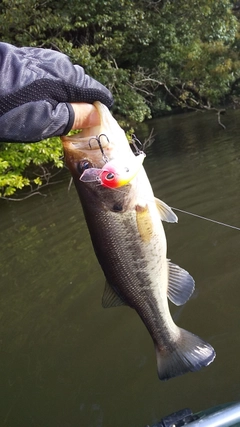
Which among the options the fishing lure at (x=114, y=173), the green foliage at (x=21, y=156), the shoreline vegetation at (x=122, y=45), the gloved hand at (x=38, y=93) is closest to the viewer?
the gloved hand at (x=38, y=93)

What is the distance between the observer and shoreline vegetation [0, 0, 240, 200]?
1000 centimetres

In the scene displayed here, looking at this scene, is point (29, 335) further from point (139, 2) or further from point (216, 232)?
point (139, 2)

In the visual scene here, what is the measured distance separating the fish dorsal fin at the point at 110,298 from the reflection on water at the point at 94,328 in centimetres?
128

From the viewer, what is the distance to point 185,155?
11.8 metres

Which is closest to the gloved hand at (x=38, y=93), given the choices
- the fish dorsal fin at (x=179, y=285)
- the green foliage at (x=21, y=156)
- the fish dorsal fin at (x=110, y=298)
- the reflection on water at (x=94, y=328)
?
the fish dorsal fin at (x=110, y=298)

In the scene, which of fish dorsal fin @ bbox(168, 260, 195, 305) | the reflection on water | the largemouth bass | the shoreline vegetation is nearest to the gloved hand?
the largemouth bass

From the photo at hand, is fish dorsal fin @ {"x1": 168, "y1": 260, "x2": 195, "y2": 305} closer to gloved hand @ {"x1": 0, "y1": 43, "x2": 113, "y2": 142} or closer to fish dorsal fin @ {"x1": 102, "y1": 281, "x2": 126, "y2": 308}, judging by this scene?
fish dorsal fin @ {"x1": 102, "y1": 281, "x2": 126, "y2": 308}

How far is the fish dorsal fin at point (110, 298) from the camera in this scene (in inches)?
93.9

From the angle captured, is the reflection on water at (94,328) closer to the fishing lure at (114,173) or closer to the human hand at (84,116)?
the fishing lure at (114,173)

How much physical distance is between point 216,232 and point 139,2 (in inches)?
406

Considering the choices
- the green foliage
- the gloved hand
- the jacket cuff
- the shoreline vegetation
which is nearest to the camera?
the gloved hand

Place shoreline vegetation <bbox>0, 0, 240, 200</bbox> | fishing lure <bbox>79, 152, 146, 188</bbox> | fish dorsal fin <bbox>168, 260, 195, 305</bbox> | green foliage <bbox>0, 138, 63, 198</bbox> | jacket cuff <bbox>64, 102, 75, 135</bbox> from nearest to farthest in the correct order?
jacket cuff <bbox>64, 102, 75, 135</bbox> → fishing lure <bbox>79, 152, 146, 188</bbox> → fish dorsal fin <bbox>168, 260, 195, 305</bbox> → green foliage <bbox>0, 138, 63, 198</bbox> → shoreline vegetation <bbox>0, 0, 240, 200</bbox>

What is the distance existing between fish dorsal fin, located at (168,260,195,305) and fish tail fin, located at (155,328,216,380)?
225 mm

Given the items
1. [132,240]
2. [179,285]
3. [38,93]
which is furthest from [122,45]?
[38,93]
